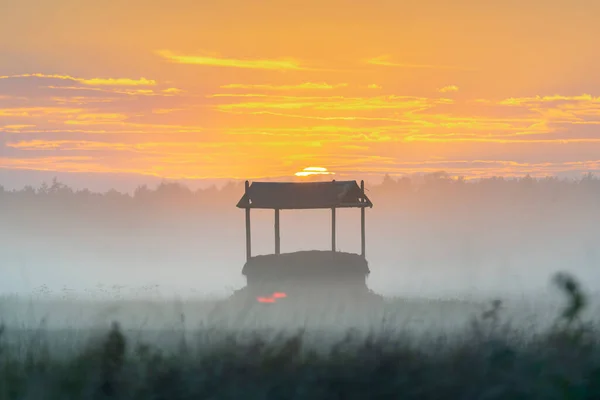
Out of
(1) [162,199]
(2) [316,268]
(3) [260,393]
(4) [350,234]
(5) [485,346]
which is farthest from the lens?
(1) [162,199]

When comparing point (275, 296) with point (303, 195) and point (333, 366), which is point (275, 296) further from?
point (333, 366)

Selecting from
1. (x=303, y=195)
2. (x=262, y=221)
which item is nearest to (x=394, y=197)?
(x=262, y=221)

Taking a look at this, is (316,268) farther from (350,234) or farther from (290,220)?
(290,220)

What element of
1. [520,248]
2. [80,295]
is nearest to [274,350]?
[80,295]

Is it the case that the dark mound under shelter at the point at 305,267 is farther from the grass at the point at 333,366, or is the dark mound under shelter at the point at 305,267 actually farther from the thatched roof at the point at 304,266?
the grass at the point at 333,366

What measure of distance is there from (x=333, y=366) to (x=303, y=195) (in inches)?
961

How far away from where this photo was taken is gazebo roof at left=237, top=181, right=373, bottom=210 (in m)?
31.1

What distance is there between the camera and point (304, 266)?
3091cm

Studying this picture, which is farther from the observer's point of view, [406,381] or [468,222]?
[468,222]

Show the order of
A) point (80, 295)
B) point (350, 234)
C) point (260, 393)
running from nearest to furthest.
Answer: point (260, 393)
point (80, 295)
point (350, 234)

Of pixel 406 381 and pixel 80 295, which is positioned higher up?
pixel 406 381

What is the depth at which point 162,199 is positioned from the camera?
160125mm

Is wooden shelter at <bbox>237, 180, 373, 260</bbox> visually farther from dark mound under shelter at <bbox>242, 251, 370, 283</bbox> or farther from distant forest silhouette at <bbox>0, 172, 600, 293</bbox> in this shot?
distant forest silhouette at <bbox>0, 172, 600, 293</bbox>

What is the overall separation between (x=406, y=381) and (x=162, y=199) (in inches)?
6120
